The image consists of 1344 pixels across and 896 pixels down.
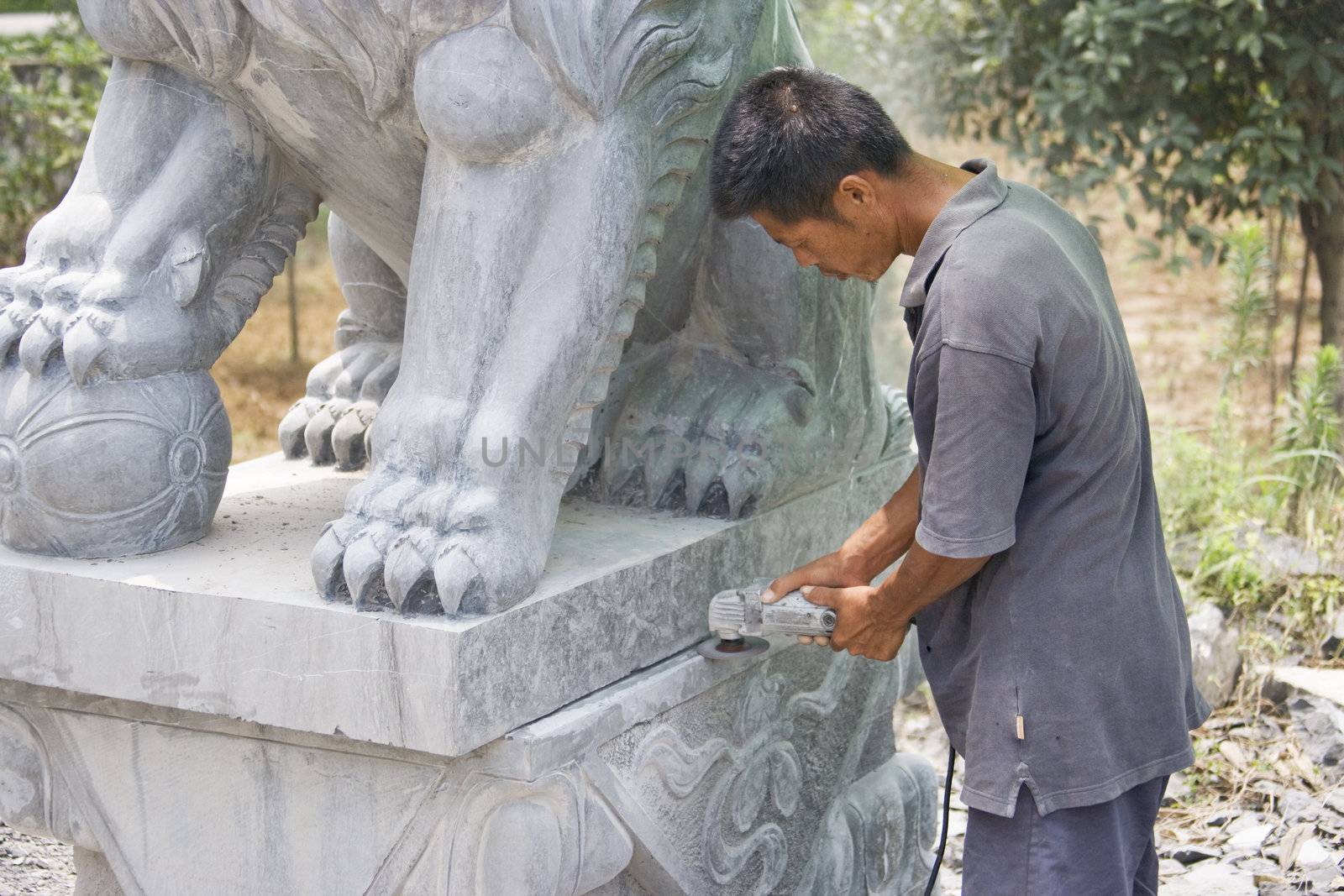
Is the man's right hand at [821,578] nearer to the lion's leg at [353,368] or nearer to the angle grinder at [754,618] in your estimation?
Answer: the angle grinder at [754,618]

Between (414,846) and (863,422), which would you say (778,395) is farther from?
(414,846)

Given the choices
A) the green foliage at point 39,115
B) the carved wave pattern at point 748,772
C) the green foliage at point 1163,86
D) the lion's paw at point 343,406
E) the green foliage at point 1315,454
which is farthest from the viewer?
the green foliage at point 39,115

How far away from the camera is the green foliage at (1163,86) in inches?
187

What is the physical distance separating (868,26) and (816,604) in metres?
4.07

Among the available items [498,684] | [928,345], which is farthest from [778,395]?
[498,684]

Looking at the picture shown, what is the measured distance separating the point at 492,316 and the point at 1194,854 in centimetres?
205

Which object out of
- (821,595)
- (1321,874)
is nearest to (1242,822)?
(1321,874)

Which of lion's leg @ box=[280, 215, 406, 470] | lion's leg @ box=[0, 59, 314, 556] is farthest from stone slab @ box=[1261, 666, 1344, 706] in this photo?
lion's leg @ box=[0, 59, 314, 556]

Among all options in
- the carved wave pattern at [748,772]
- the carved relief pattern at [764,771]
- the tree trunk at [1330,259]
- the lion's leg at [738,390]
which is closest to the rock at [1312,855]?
the carved relief pattern at [764,771]

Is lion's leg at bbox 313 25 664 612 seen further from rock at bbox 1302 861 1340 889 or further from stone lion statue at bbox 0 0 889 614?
rock at bbox 1302 861 1340 889

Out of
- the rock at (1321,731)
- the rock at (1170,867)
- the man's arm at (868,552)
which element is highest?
the man's arm at (868,552)

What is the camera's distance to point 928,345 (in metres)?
1.87

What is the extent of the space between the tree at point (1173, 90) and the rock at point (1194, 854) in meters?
2.44

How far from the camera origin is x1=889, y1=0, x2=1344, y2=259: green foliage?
15.5ft
